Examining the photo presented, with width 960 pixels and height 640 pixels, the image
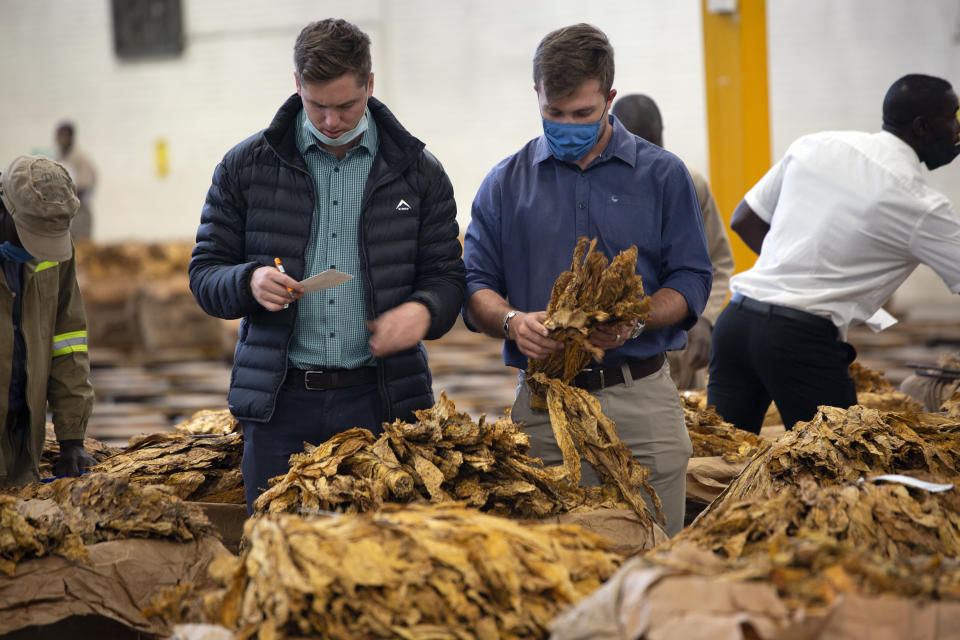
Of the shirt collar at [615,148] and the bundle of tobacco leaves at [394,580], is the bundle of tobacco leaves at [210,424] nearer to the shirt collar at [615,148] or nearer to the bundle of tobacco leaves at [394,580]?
the shirt collar at [615,148]

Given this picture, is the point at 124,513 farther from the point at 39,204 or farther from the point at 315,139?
the point at 315,139

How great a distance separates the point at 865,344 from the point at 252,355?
8216 millimetres

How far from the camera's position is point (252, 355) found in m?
2.63

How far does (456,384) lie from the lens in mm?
8656

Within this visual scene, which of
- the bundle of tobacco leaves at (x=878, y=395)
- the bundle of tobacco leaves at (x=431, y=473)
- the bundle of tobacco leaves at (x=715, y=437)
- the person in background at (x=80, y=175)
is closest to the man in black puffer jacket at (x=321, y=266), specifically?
the bundle of tobacco leaves at (x=431, y=473)

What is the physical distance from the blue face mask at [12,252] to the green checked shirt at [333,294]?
81cm

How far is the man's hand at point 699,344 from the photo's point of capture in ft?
13.3

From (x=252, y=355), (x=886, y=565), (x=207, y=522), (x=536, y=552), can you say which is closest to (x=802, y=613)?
(x=886, y=565)

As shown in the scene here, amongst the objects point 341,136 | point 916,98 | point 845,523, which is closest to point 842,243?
point 916,98

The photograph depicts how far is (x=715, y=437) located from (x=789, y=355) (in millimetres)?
372

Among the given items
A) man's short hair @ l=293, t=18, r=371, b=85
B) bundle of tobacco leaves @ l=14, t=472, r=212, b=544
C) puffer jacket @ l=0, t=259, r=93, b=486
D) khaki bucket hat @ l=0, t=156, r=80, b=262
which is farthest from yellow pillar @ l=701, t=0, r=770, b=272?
bundle of tobacco leaves @ l=14, t=472, r=212, b=544

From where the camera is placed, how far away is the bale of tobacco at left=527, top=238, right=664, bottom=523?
2.41 m

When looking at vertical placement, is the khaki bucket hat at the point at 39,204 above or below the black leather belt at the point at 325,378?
above

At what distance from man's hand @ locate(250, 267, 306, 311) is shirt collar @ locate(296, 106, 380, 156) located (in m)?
0.43
